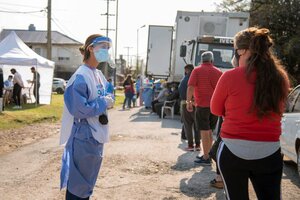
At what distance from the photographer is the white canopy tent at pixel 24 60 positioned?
60.4 feet

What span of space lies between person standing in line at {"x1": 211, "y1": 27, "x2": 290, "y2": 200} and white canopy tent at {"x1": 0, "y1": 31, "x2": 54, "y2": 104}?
16.2 meters

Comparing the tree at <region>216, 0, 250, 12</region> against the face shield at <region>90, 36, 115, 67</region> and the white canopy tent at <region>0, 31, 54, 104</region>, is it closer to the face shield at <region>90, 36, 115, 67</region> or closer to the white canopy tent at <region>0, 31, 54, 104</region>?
the white canopy tent at <region>0, 31, 54, 104</region>

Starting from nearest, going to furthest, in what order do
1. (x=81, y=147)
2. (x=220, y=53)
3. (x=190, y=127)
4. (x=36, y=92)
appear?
(x=81, y=147), (x=190, y=127), (x=220, y=53), (x=36, y=92)

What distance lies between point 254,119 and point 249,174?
41cm

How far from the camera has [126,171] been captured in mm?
7207

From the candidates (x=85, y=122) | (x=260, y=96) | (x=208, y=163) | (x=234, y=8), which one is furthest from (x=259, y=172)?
(x=234, y=8)

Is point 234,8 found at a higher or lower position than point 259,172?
higher

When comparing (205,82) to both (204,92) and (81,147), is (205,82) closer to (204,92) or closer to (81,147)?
(204,92)

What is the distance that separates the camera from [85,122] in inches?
150

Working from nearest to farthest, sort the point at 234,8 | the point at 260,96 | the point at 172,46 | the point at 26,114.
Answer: the point at 260,96
the point at 26,114
the point at 172,46
the point at 234,8

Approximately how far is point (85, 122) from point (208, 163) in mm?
4249

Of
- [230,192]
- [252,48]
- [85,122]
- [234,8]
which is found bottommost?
[230,192]

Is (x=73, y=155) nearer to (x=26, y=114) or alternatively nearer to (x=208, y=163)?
(x=208, y=163)

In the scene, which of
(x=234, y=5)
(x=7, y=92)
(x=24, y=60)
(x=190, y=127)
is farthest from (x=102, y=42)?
(x=234, y=5)
